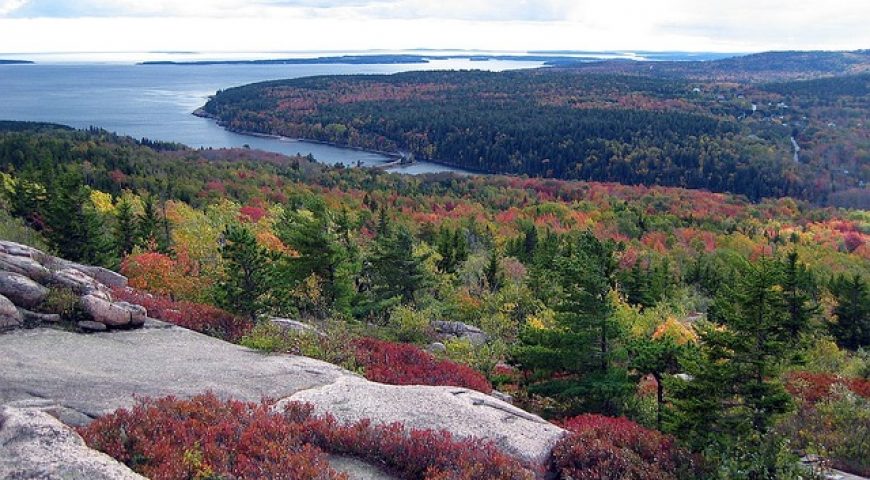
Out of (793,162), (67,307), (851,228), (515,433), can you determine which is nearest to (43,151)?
(67,307)

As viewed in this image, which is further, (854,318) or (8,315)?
(854,318)

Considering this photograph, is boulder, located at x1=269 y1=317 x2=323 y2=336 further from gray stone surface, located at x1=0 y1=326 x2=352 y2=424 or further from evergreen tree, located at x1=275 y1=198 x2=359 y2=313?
evergreen tree, located at x1=275 y1=198 x2=359 y2=313

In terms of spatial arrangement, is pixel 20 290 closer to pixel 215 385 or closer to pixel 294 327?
pixel 215 385

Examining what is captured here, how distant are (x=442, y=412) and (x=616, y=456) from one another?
3367 millimetres

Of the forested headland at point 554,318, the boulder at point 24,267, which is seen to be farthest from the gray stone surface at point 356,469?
the boulder at point 24,267

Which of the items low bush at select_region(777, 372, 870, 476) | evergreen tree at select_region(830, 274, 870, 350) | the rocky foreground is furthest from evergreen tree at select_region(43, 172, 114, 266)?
evergreen tree at select_region(830, 274, 870, 350)

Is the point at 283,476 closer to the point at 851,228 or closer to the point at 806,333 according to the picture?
the point at 806,333

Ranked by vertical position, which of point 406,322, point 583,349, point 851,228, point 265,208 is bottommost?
point 851,228

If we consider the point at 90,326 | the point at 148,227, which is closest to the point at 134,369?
the point at 90,326

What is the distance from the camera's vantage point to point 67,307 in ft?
57.0

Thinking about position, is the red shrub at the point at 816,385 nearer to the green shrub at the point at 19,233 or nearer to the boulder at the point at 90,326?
the boulder at the point at 90,326

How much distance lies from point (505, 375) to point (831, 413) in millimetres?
9254

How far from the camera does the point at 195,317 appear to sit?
66.2 ft

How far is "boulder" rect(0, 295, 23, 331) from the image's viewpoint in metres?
16.2
